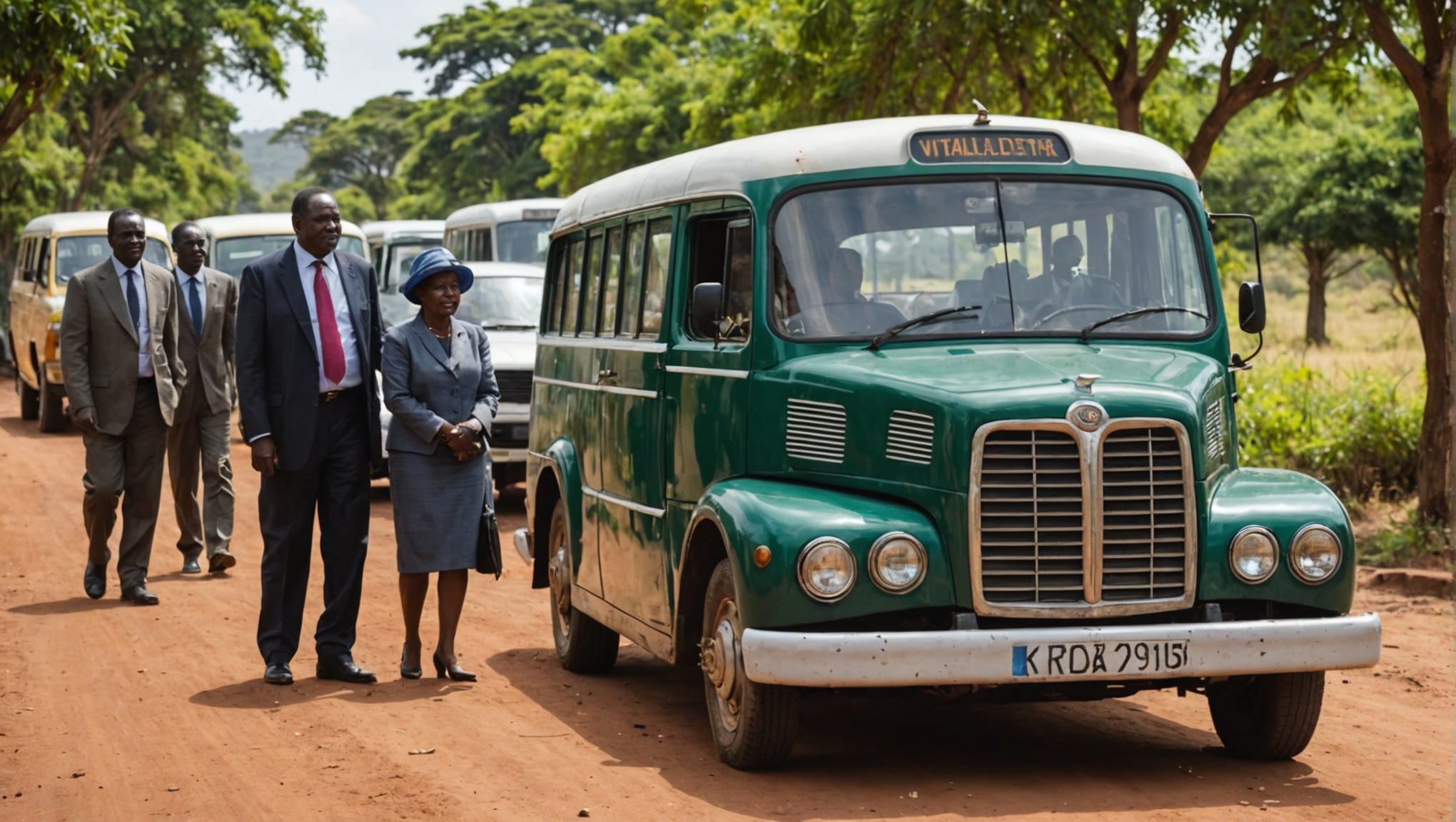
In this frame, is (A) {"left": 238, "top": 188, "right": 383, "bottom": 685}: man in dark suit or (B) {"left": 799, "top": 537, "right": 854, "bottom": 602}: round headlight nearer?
(B) {"left": 799, "top": 537, "right": 854, "bottom": 602}: round headlight

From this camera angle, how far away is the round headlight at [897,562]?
596cm

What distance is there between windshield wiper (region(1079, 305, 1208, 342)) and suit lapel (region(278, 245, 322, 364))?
341 cm

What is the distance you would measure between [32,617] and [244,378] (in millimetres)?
2889

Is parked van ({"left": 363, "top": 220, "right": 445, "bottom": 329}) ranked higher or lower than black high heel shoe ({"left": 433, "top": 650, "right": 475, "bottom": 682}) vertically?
higher

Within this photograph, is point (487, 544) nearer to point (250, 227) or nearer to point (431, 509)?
point (431, 509)

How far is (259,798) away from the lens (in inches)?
239

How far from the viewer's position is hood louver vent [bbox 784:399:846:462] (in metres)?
6.50

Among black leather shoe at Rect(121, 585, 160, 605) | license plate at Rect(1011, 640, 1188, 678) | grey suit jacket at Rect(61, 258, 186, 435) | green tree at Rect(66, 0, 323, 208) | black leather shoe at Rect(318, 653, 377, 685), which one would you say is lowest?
black leather shoe at Rect(121, 585, 160, 605)

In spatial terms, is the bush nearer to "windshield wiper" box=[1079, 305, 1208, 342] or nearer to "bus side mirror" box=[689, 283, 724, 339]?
"windshield wiper" box=[1079, 305, 1208, 342]

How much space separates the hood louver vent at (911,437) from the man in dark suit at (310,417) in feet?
9.35

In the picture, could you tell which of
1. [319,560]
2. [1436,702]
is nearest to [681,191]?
[1436,702]

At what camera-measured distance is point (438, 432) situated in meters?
7.96

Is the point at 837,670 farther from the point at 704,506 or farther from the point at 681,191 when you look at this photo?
the point at 681,191

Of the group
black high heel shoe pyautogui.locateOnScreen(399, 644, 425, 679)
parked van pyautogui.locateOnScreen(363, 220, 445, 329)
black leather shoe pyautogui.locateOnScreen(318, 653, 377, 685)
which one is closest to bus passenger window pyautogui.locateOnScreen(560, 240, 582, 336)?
black high heel shoe pyautogui.locateOnScreen(399, 644, 425, 679)
